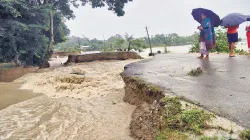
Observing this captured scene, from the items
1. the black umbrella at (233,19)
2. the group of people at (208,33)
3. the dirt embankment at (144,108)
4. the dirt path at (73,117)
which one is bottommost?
the dirt path at (73,117)

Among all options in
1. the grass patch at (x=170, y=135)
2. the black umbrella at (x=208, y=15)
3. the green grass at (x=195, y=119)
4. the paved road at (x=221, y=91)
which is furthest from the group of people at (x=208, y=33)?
the grass patch at (x=170, y=135)

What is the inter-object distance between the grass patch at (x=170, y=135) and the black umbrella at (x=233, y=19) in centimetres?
668

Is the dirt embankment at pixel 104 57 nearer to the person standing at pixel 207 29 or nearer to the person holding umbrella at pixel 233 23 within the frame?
the person standing at pixel 207 29

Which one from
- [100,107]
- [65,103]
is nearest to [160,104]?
[100,107]

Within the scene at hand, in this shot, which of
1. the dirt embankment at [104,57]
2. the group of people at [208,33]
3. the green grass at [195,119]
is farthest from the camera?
the dirt embankment at [104,57]

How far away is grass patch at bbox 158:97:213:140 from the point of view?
2443 mm

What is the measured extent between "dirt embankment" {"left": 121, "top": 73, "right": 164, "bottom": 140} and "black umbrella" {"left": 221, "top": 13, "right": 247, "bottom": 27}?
14.2ft

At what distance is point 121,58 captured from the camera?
19469 mm

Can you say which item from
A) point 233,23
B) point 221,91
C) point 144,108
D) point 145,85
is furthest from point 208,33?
point 144,108

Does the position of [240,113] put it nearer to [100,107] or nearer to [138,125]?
[138,125]

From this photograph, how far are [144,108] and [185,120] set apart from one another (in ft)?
4.92

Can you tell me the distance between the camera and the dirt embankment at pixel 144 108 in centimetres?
309

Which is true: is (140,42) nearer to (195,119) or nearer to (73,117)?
(73,117)

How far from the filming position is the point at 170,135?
2469mm
